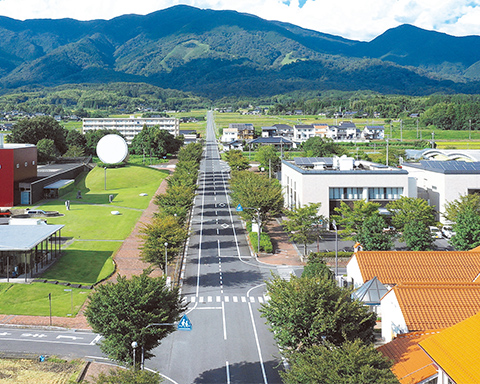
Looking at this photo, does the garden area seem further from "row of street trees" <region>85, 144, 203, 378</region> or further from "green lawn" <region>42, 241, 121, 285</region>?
"row of street trees" <region>85, 144, 203, 378</region>

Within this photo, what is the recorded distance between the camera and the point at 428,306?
31.6 metres

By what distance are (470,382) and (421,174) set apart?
62.4 metres

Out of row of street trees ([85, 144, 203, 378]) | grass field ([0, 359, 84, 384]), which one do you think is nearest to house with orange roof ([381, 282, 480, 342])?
row of street trees ([85, 144, 203, 378])

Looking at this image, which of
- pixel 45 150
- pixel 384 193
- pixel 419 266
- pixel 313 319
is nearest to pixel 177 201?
pixel 384 193

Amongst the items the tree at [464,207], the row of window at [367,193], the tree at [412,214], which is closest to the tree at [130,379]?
the tree at [412,214]

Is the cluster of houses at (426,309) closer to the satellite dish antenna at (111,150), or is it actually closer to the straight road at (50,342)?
the straight road at (50,342)

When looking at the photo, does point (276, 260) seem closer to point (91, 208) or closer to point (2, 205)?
point (91, 208)

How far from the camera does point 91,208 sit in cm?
8169

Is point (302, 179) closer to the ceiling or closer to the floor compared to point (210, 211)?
closer to the ceiling

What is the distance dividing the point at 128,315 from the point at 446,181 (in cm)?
5612

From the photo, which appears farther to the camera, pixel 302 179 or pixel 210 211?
pixel 210 211

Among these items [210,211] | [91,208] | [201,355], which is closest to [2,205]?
[91,208]

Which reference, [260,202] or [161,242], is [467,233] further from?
[161,242]

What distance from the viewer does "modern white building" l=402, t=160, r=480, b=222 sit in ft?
231
